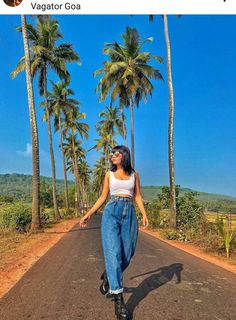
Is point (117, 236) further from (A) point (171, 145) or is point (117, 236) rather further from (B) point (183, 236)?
(A) point (171, 145)

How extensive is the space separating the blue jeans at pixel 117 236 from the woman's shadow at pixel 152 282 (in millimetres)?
533

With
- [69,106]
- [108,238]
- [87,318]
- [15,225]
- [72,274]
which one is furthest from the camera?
[69,106]

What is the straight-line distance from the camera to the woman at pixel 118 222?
15.0 ft

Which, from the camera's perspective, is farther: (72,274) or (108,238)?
(72,274)

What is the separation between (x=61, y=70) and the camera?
30.9m

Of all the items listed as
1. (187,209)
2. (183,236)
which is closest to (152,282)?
(183,236)

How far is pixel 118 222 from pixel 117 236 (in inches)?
6.9

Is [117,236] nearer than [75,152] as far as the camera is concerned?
Yes

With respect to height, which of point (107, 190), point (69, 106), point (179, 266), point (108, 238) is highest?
point (69, 106)

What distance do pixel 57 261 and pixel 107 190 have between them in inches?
177

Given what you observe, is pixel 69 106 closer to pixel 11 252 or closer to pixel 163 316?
pixel 11 252

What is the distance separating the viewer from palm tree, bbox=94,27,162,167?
31516 mm

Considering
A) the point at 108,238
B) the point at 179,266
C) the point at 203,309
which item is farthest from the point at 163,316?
the point at 179,266

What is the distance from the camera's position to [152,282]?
6.32 meters
